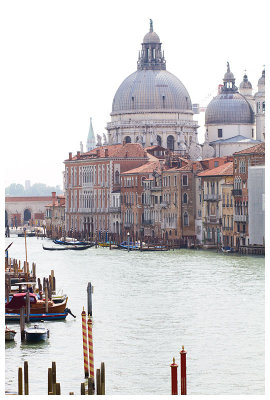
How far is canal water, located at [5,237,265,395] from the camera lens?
14.6 m

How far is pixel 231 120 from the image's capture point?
62.8 m

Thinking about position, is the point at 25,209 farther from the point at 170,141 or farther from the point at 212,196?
the point at 212,196

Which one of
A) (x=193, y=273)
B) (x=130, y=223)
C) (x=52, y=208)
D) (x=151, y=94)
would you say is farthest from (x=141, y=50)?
(x=193, y=273)

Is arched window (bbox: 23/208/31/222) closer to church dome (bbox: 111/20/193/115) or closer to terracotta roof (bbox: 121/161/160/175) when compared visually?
church dome (bbox: 111/20/193/115)

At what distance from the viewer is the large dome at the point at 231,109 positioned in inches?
2467

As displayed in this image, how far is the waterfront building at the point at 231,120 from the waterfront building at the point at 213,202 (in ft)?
50.0

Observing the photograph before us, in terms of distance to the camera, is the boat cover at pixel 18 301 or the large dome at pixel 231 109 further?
the large dome at pixel 231 109

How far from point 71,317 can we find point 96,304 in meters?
2.49

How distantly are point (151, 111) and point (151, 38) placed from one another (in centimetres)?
452

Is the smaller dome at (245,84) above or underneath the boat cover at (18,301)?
above

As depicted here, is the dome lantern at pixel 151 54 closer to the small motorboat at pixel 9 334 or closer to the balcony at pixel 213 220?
the balcony at pixel 213 220

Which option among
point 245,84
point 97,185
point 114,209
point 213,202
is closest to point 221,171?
point 213,202

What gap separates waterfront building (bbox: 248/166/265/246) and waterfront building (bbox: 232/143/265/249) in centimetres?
62

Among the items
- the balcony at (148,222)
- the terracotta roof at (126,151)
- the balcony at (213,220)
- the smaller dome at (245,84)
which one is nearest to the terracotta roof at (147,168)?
the balcony at (148,222)
